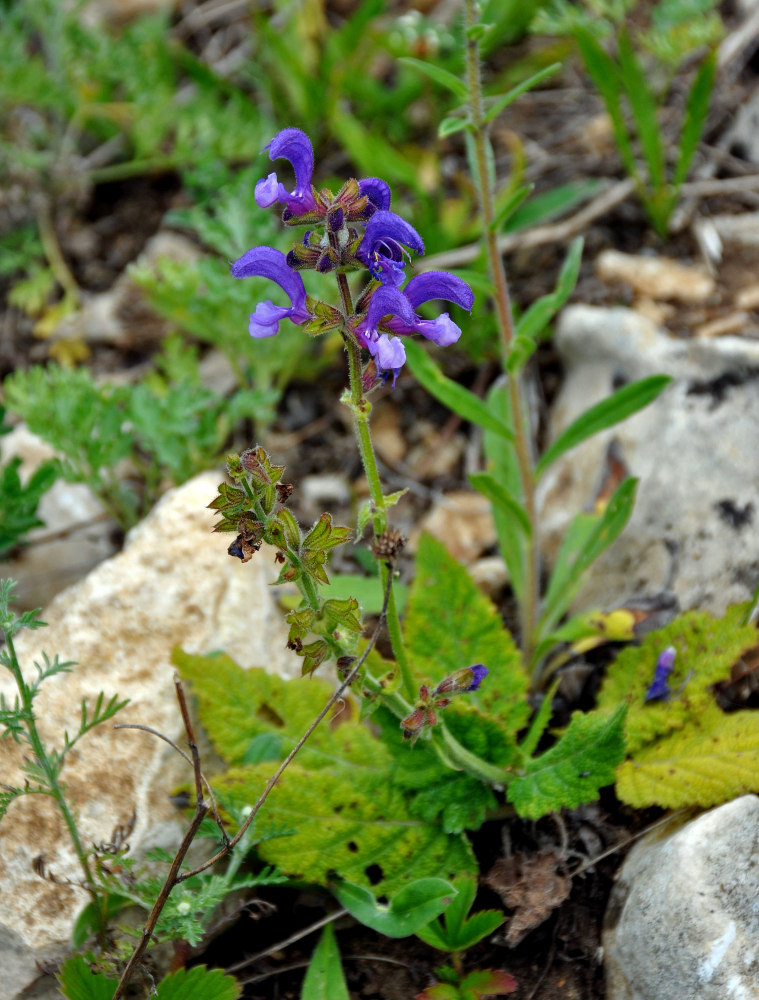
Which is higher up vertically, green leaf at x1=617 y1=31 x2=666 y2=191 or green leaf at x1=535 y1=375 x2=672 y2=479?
green leaf at x1=617 y1=31 x2=666 y2=191

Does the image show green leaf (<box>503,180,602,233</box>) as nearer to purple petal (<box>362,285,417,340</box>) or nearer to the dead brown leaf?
purple petal (<box>362,285,417,340</box>)

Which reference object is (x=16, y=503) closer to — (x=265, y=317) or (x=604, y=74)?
(x=265, y=317)

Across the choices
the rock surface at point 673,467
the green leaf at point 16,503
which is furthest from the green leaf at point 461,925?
the green leaf at point 16,503

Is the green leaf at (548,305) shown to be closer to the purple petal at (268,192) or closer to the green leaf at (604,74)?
the purple petal at (268,192)

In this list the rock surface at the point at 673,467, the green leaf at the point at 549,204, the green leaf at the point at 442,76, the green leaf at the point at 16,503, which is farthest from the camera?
the green leaf at the point at 549,204

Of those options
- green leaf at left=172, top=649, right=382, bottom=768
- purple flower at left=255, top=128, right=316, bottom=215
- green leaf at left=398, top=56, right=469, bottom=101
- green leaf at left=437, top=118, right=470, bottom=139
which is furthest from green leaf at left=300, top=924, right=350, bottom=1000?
green leaf at left=398, top=56, right=469, bottom=101

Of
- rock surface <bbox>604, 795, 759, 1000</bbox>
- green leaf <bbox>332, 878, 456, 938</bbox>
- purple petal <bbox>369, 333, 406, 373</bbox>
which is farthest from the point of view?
green leaf <bbox>332, 878, 456, 938</bbox>
